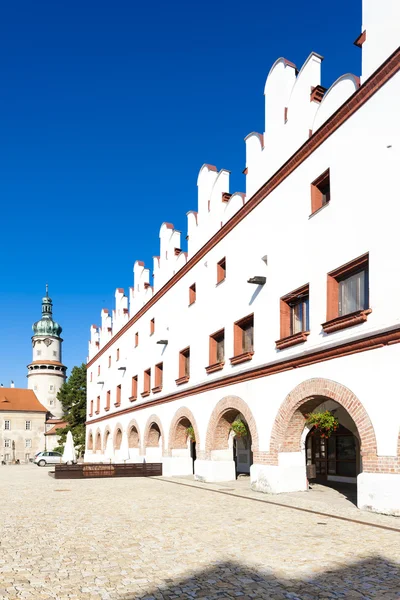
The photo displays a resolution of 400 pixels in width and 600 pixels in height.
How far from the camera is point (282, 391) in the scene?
52.9 ft

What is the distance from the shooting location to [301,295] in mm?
15984

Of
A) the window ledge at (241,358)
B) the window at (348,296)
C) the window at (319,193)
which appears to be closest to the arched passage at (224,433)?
the window ledge at (241,358)

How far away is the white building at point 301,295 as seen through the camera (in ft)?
40.8

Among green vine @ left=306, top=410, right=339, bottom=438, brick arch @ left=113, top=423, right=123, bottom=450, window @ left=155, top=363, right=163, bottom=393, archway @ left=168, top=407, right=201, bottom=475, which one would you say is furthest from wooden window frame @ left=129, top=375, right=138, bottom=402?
green vine @ left=306, top=410, right=339, bottom=438

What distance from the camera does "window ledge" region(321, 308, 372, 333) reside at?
1278 centimetres

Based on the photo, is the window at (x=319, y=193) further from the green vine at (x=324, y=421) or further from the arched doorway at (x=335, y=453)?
the arched doorway at (x=335, y=453)

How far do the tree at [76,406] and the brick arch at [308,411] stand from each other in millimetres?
43592

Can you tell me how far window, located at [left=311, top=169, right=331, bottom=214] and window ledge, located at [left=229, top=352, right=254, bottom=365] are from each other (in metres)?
5.21

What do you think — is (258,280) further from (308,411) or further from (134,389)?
(134,389)

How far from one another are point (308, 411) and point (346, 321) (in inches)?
130

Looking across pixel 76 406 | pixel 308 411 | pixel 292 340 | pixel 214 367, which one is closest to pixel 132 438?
pixel 214 367

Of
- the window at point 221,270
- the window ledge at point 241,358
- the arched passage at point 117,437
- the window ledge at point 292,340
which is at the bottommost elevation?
the arched passage at point 117,437

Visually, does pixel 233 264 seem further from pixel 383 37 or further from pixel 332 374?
pixel 383 37

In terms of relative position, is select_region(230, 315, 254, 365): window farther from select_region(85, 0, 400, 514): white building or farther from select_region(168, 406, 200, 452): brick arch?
select_region(168, 406, 200, 452): brick arch
